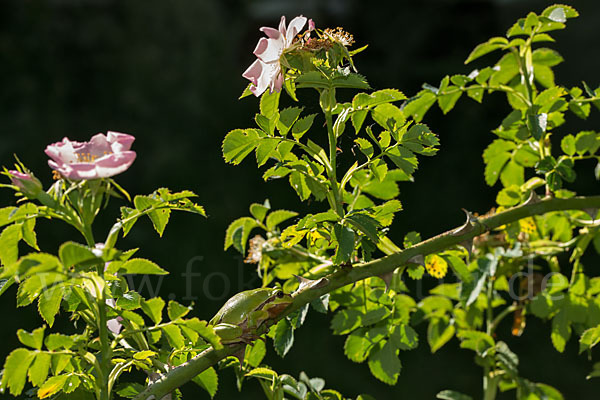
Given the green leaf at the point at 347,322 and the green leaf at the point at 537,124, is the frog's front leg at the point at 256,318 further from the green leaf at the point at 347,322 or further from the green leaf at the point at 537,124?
the green leaf at the point at 537,124

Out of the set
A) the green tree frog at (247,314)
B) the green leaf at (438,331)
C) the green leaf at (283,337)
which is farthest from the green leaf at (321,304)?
the green leaf at (438,331)

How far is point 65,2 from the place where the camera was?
507cm

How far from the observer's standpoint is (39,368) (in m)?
0.64

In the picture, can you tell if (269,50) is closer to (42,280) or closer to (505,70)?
(42,280)

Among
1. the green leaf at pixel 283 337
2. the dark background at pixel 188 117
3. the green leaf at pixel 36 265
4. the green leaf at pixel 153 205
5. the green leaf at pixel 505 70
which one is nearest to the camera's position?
the green leaf at pixel 36 265

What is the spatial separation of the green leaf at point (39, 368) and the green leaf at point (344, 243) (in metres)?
0.29

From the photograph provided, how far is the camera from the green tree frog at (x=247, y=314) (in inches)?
28.3

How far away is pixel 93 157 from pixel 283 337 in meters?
0.35

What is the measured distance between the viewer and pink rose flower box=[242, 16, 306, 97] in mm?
740

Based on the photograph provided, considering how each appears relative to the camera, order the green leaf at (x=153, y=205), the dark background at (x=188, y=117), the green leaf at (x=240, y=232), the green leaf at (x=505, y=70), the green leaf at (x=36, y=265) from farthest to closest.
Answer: the dark background at (x=188, y=117), the green leaf at (x=505, y=70), the green leaf at (x=240, y=232), the green leaf at (x=153, y=205), the green leaf at (x=36, y=265)

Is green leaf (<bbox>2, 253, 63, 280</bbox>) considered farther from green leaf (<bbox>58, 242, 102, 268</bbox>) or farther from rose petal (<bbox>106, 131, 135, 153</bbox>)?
rose petal (<bbox>106, 131, 135, 153</bbox>)

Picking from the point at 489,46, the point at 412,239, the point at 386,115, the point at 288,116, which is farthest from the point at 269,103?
the point at 489,46

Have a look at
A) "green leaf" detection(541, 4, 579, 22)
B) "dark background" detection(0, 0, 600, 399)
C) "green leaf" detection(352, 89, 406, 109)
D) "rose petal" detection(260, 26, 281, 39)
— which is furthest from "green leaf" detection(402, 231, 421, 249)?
"dark background" detection(0, 0, 600, 399)

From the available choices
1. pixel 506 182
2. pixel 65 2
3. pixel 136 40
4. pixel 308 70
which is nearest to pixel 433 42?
pixel 136 40
